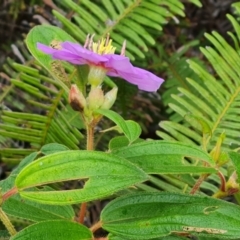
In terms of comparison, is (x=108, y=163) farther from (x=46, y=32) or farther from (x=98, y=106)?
(x=46, y=32)

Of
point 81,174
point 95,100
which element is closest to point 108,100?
point 95,100

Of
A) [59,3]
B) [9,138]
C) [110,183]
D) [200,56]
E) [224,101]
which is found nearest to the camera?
[110,183]

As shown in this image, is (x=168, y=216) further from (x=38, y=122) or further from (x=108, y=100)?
(x=38, y=122)

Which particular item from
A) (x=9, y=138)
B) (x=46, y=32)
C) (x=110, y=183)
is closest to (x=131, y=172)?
(x=110, y=183)

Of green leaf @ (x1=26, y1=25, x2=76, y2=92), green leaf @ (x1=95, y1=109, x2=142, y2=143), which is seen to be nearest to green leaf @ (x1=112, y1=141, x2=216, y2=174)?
green leaf @ (x1=95, y1=109, x2=142, y2=143)

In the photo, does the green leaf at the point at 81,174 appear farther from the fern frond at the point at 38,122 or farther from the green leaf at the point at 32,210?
the fern frond at the point at 38,122

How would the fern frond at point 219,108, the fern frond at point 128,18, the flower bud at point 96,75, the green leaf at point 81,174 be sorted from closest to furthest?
the green leaf at point 81,174, the flower bud at point 96,75, the fern frond at point 219,108, the fern frond at point 128,18

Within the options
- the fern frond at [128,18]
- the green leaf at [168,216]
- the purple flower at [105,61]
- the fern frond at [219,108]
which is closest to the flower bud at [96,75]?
the purple flower at [105,61]
